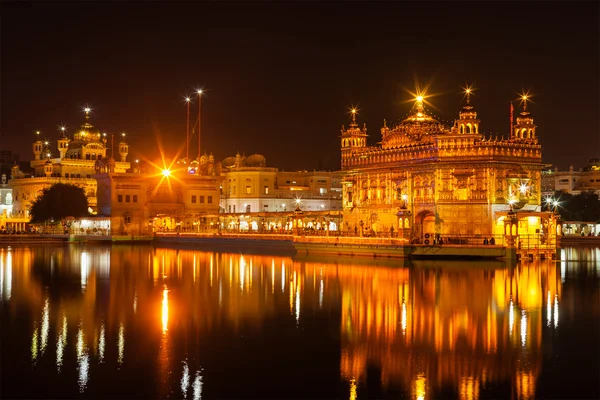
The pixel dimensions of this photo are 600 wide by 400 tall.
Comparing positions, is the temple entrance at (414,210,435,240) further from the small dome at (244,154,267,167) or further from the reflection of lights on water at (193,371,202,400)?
the small dome at (244,154,267,167)

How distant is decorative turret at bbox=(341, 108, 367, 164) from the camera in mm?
49094

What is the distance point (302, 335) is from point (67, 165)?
6911 cm

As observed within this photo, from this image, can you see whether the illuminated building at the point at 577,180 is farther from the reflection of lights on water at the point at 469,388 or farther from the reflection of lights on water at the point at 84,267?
the reflection of lights on water at the point at 469,388

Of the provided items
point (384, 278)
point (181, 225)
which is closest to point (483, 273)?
point (384, 278)

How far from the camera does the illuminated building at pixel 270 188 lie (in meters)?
78.8

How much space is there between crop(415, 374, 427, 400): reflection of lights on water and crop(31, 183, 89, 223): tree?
56211 millimetres

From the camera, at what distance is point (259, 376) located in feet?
44.1

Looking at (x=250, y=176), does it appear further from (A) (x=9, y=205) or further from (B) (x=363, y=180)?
(B) (x=363, y=180)

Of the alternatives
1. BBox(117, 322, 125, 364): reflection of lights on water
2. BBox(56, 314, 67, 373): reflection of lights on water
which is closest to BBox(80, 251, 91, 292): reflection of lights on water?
BBox(56, 314, 67, 373): reflection of lights on water

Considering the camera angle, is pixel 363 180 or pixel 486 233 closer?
pixel 486 233

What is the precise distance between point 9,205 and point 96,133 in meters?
11.7

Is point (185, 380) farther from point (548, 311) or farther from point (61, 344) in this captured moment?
point (548, 311)

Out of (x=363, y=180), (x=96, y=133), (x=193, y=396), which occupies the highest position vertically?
(x=96, y=133)

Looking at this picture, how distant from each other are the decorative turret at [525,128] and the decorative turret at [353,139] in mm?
9567
